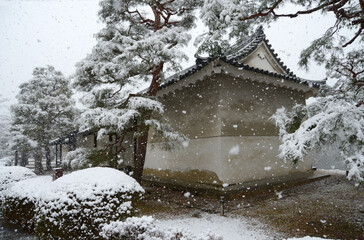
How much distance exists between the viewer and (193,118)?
9.07 meters

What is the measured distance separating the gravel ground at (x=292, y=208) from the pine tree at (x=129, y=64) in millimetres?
2241

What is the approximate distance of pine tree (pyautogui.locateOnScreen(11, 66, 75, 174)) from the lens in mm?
18094

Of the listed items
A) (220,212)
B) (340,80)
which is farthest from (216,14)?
(220,212)

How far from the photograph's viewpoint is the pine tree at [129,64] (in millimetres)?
7047

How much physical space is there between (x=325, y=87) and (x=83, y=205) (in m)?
6.33

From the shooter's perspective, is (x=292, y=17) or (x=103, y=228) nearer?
(x=103, y=228)

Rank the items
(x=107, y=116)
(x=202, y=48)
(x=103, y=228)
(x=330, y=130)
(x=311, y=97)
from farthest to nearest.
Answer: (x=311, y=97)
(x=107, y=116)
(x=202, y=48)
(x=330, y=130)
(x=103, y=228)

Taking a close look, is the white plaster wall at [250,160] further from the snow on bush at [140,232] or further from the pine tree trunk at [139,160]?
the snow on bush at [140,232]

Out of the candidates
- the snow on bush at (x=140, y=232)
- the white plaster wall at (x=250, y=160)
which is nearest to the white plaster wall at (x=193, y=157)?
the white plaster wall at (x=250, y=160)

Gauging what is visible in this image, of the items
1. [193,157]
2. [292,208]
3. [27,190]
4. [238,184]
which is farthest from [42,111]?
[292,208]

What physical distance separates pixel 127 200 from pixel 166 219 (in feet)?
7.34

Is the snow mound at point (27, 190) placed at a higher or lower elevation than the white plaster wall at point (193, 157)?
lower

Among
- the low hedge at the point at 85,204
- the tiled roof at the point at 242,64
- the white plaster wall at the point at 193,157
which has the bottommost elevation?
the low hedge at the point at 85,204

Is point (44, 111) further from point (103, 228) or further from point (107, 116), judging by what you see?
point (103, 228)
